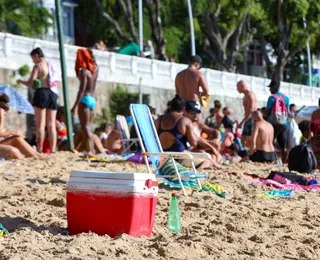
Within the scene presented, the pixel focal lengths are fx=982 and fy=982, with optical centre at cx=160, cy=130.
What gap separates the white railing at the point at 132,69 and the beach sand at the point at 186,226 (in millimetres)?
13302

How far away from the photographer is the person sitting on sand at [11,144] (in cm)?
1233

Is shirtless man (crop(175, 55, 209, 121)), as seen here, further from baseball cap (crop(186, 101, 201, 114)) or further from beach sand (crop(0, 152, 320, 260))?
beach sand (crop(0, 152, 320, 260))

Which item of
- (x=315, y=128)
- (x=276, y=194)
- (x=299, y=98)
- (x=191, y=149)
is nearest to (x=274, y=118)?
(x=315, y=128)

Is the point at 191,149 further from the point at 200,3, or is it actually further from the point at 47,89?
the point at 200,3

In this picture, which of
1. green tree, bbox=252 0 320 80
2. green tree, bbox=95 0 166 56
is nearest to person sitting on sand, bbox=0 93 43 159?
green tree, bbox=95 0 166 56

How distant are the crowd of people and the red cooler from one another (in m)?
4.66

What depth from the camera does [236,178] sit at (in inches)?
425

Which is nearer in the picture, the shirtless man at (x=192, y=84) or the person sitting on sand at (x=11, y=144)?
the person sitting on sand at (x=11, y=144)

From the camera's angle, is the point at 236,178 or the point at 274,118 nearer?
the point at 236,178

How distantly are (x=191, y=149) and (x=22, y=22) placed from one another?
1010 inches

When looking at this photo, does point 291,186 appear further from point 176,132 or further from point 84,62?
point 84,62

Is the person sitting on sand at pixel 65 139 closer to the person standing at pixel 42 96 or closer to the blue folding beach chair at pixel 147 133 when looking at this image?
the person standing at pixel 42 96

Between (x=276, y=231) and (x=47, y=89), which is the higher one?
(x=47, y=89)

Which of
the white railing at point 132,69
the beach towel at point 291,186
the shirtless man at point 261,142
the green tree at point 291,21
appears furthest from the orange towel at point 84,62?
the green tree at point 291,21
